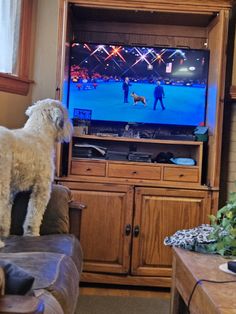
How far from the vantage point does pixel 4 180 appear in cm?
247

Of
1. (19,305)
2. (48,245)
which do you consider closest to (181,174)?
(48,245)

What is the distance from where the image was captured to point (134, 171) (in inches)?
138

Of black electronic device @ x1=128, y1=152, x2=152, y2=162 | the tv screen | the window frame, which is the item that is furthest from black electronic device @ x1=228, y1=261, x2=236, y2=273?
the window frame

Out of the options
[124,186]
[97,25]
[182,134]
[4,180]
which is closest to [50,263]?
[4,180]

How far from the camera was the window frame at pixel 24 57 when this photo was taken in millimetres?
3755

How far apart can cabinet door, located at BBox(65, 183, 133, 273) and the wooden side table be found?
1.08 m

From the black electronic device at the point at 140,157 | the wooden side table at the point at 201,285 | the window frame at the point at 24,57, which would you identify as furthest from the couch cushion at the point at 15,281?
the window frame at the point at 24,57

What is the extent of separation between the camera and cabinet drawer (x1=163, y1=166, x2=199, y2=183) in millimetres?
3496

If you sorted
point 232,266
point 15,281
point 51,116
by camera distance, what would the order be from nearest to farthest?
point 15,281
point 232,266
point 51,116

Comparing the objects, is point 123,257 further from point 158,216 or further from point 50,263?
point 50,263

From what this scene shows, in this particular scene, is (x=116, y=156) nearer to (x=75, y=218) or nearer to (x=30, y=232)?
(x=75, y=218)

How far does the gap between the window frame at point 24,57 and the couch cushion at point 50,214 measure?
1268 mm

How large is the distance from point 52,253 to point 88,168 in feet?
4.63

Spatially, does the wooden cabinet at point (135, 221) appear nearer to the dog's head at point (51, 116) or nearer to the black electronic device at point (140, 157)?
the black electronic device at point (140, 157)
